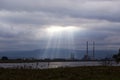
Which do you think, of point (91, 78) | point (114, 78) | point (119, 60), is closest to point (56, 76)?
→ point (91, 78)

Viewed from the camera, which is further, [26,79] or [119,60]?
[119,60]

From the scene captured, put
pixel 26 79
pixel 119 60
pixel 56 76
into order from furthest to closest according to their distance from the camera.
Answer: pixel 119 60 → pixel 56 76 → pixel 26 79

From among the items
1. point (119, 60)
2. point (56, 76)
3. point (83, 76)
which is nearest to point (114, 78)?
point (83, 76)

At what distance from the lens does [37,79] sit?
31.6 meters

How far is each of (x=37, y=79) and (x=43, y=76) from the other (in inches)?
91.6

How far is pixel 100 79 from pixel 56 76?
15.3 feet

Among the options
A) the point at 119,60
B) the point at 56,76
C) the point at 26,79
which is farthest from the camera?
the point at 119,60

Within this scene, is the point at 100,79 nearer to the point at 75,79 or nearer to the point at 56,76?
the point at 75,79

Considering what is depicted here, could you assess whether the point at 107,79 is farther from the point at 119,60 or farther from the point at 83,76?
the point at 119,60

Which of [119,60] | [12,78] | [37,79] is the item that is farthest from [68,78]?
[119,60]

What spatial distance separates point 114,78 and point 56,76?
5808mm

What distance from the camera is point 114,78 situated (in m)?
32.2

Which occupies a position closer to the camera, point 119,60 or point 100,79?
point 100,79

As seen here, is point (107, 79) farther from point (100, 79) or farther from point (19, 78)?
point (19, 78)
